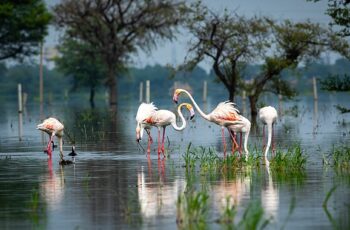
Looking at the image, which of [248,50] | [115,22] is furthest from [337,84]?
[115,22]

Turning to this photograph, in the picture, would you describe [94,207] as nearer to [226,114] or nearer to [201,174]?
[201,174]

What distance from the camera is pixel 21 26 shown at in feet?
241

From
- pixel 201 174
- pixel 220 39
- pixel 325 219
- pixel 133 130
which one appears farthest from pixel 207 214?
pixel 220 39

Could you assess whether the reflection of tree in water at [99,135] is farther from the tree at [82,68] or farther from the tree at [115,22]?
the tree at [82,68]

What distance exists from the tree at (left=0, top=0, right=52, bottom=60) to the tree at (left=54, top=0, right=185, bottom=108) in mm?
1829

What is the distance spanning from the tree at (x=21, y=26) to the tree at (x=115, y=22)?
6.00ft

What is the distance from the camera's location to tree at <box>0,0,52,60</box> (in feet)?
235

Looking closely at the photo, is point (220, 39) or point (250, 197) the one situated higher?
point (220, 39)

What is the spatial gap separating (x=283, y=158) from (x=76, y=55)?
84433mm

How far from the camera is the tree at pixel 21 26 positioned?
7150 cm

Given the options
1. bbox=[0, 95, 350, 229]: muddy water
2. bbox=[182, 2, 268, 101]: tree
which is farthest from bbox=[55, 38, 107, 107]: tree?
bbox=[0, 95, 350, 229]: muddy water

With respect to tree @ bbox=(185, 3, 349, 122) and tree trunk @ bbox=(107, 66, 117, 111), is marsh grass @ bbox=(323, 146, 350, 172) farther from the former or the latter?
tree trunk @ bbox=(107, 66, 117, 111)

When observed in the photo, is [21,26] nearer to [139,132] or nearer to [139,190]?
[139,132]

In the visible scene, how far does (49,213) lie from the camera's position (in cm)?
1384
